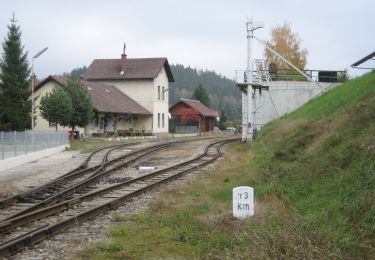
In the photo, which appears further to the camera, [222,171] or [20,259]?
[222,171]

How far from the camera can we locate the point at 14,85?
3978cm

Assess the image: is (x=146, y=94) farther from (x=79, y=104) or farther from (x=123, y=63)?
(x=79, y=104)

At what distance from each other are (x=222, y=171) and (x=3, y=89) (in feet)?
87.6

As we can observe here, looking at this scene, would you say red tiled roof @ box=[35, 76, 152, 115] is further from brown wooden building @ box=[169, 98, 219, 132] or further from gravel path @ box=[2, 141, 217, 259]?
gravel path @ box=[2, 141, 217, 259]

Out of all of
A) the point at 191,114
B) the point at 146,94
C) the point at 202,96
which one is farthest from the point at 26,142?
the point at 202,96

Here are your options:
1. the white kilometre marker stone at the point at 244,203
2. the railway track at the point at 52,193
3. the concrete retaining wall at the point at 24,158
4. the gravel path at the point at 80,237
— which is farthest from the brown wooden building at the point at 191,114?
the white kilometre marker stone at the point at 244,203

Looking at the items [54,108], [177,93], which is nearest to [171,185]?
[54,108]

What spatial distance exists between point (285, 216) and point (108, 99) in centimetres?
4507

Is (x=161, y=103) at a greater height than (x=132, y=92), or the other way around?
(x=132, y=92)

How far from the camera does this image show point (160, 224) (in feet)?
30.7

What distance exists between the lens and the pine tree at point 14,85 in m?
38.6

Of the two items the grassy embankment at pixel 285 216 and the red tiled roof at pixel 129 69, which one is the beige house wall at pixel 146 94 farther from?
the grassy embankment at pixel 285 216

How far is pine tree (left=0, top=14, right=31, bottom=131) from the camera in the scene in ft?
127

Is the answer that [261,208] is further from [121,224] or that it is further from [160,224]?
[121,224]
